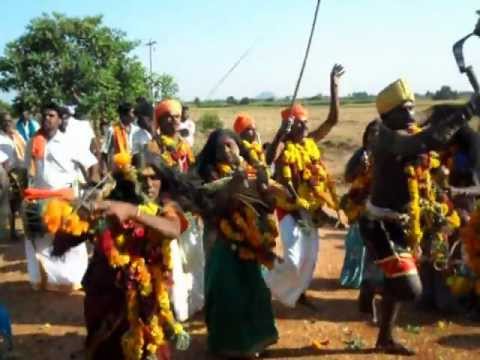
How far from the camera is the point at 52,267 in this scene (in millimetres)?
8859

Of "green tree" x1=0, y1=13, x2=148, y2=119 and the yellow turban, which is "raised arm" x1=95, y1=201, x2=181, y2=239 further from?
"green tree" x1=0, y1=13, x2=148, y2=119

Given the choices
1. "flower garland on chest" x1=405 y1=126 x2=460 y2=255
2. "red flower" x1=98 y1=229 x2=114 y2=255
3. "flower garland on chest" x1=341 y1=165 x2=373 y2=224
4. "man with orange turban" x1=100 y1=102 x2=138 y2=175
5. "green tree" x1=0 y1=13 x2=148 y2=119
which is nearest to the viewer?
"red flower" x1=98 y1=229 x2=114 y2=255

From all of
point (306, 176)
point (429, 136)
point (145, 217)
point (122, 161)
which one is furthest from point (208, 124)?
point (145, 217)

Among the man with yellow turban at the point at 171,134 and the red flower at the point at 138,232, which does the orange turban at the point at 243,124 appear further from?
the red flower at the point at 138,232

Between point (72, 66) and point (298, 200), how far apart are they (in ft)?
42.6

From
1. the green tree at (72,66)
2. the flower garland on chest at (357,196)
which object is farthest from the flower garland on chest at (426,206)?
the green tree at (72,66)

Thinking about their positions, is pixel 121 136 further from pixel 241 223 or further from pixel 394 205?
pixel 394 205

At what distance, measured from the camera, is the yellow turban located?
6184 millimetres

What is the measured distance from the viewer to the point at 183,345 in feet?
16.1

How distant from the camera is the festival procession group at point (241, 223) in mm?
4633

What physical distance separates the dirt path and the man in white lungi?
8.8 inches

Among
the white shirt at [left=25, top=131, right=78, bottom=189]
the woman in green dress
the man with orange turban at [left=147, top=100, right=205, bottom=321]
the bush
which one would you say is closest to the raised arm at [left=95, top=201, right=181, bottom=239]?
the woman in green dress

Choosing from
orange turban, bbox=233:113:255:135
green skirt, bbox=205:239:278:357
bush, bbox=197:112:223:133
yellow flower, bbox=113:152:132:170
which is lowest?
green skirt, bbox=205:239:278:357

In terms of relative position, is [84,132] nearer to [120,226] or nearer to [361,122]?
[120,226]
